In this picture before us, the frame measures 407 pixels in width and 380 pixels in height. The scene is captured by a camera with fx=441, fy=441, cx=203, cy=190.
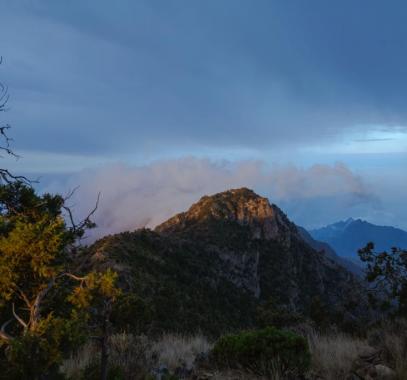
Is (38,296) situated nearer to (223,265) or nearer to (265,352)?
(265,352)

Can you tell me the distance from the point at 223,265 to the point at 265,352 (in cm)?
7594

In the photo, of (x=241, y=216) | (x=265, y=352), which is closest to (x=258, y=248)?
(x=241, y=216)

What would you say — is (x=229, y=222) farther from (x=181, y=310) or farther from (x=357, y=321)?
(x=357, y=321)

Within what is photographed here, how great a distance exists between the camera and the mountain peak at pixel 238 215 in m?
103

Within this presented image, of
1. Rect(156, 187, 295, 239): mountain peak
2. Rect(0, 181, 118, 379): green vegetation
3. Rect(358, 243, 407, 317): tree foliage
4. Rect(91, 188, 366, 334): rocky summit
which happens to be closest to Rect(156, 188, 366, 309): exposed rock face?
Rect(156, 187, 295, 239): mountain peak

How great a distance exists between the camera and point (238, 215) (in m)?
105

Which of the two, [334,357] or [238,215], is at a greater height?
[334,357]

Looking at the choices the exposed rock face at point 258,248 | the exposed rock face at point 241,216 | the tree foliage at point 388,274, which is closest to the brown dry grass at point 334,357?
the tree foliage at point 388,274

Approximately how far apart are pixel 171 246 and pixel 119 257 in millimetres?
21226

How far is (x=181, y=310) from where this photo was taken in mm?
47531

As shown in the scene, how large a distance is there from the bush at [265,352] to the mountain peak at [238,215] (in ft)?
299

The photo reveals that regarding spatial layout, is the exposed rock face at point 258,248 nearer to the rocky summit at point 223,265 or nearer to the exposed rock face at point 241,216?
the exposed rock face at point 241,216

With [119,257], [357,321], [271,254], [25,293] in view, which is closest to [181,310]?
[119,257]

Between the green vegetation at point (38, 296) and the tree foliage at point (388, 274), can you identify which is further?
the tree foliage at point (388, 274)
